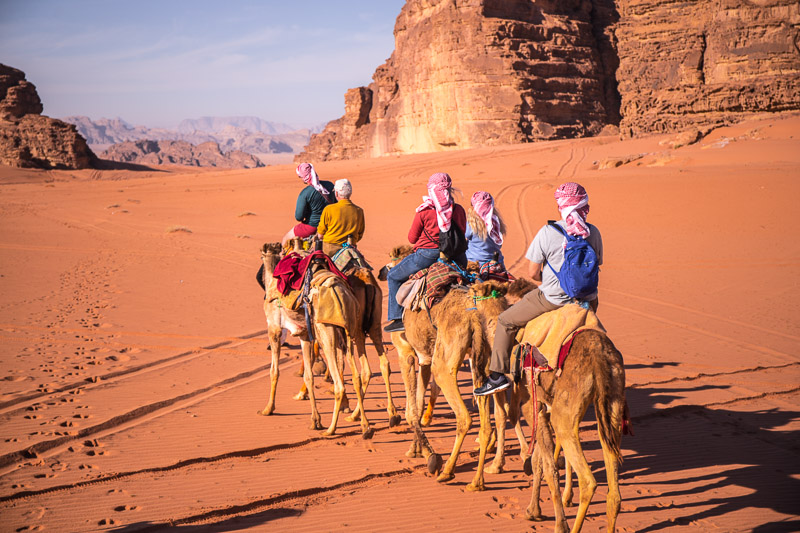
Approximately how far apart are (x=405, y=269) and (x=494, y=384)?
2.12 meters

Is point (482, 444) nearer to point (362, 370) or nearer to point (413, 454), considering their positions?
point (413, 454)

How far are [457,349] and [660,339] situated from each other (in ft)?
25.7

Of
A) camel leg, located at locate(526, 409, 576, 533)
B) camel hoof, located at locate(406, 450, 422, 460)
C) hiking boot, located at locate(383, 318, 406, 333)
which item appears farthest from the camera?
hiking boot, located at locate(383, 318, 406, 333)

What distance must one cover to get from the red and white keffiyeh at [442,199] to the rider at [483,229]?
74 centimetres

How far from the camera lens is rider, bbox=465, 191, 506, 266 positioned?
316 inches

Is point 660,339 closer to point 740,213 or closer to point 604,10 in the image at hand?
point 740,213

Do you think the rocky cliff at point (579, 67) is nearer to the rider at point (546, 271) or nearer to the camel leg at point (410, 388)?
the camel leg at point (410, 388)

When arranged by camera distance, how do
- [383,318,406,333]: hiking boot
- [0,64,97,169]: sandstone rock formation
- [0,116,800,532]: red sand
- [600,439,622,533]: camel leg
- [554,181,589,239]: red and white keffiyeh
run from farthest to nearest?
[0,64,97,169]: sandstone rock formation → [383,318,406,333]: hiking boot → [0,116,800,532]: red sand → [554,181,589,239]: red and white keffiyeh → [600,439,622,533]: camel leg

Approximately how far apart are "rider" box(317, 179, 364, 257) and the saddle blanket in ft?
12.5

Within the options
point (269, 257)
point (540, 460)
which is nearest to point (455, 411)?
point (540, 460)

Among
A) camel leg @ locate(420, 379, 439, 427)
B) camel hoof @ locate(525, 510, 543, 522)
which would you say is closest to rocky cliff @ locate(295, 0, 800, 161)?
camel leg @ locate(420, 379, 439, 427)

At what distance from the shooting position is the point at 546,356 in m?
5.49

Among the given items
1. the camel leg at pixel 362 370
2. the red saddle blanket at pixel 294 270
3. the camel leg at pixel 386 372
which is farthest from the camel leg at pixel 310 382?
the camel leg at pixel 386 372

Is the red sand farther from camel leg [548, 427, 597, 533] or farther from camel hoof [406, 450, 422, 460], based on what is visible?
camel leg [548, 427, 597, 533]
